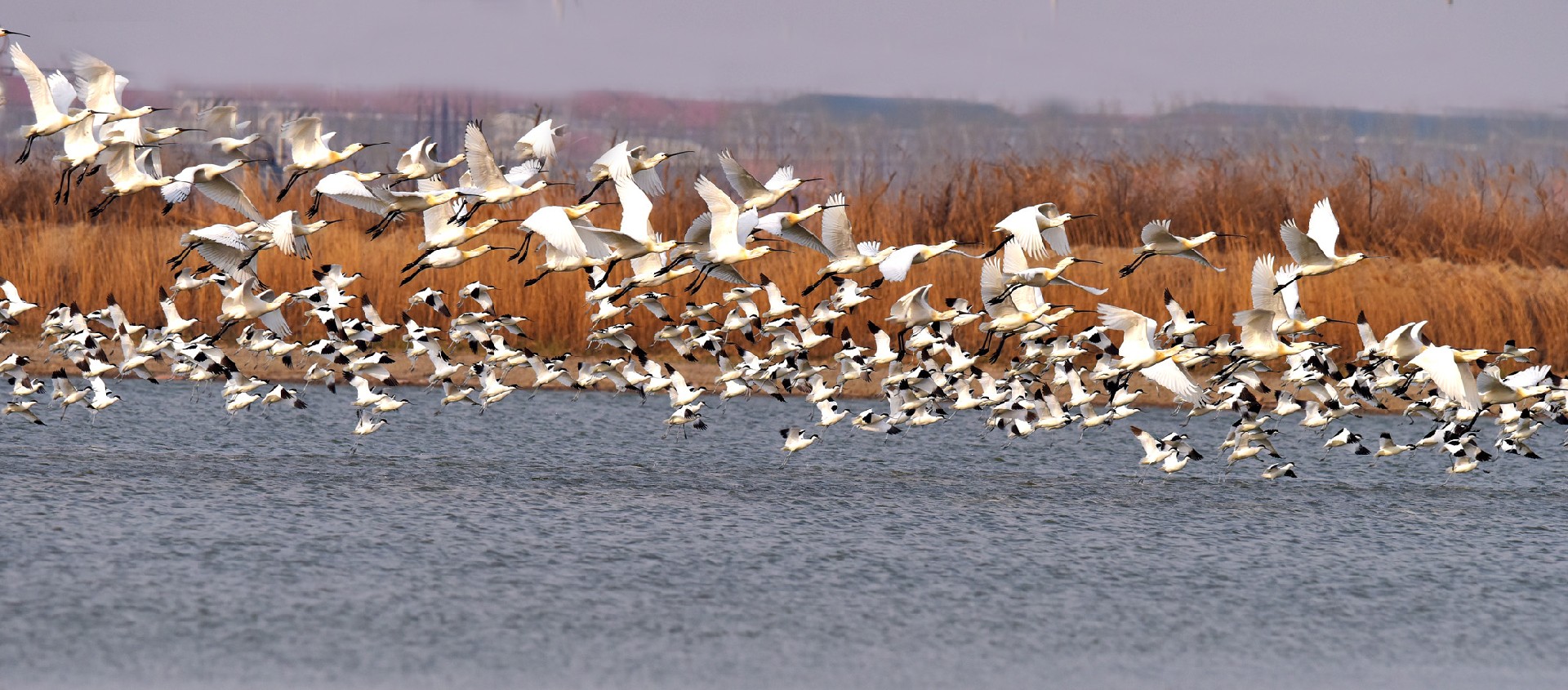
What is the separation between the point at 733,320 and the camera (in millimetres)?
14461

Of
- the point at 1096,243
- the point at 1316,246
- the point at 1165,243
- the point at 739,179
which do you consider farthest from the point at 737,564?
the point at 1096,243

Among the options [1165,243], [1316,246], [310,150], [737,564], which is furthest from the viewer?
[310,150]

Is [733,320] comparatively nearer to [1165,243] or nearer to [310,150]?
[310,150]

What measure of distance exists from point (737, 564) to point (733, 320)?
5.12 m

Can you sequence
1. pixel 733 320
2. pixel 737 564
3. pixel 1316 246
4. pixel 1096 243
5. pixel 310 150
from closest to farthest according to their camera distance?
pixel 737 564
pixel 1316 246
pixel 310 150
pixel 733 320
pixel 1096 243

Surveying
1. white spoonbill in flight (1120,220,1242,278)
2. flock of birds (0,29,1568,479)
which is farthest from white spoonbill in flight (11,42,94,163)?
white spoonbill in flight (1120,220,1242,278)

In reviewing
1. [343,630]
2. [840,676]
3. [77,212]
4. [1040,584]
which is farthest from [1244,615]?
[77,212]

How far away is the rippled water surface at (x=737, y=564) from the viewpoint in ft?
25.2

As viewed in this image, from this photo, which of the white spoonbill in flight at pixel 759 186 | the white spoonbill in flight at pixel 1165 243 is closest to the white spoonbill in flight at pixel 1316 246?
the white spoonbill in flight at pixel 1165 243

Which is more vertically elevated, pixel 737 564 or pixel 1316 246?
pixel 1316 246

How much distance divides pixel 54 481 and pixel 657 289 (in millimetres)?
7207

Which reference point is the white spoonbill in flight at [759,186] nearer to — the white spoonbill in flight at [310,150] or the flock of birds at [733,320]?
the flock of birds at [733,320]

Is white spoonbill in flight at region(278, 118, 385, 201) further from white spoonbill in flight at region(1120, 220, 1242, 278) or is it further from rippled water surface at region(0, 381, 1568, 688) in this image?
white spoonbill in flight at region(1120, 220, 1242, 278)

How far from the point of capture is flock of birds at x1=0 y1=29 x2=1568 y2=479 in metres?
11.4
